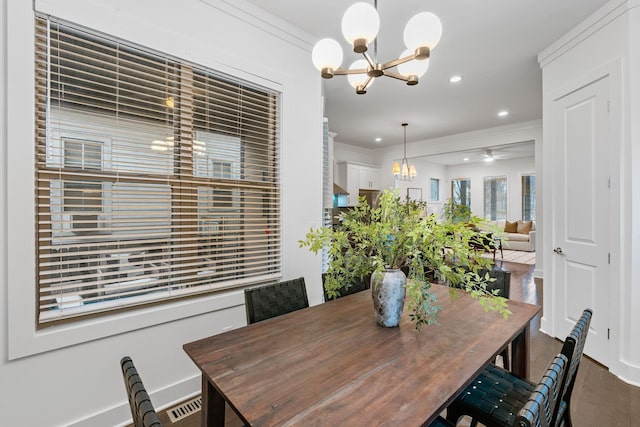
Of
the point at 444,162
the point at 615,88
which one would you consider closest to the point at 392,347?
the point at 615,88

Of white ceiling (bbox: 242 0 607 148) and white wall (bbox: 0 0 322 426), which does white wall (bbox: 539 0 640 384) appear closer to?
white ceiling (bbox: 242 0 607 148)

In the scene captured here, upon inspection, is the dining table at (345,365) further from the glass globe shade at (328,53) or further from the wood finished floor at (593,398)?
the glass globe shade at (328,53)

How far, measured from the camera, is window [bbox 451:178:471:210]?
35.8ft

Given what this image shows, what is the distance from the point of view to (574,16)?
2525 millimetres

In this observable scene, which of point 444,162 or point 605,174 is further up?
point 444,162

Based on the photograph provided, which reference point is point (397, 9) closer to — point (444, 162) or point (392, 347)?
point (392, 347)

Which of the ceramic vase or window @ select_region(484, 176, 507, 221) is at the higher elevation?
window @ select_region(484, 176, 507, 221)

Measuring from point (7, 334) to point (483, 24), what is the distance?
12.4ft

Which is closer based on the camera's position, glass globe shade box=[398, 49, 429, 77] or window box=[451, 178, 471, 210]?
glass globe shade box=[398, 49, 429, 77]

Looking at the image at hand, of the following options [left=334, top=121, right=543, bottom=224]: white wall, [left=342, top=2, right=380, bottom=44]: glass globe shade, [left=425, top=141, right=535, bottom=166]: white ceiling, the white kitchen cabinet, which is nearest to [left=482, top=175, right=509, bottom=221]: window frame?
[left=334, top=121, right=543, bottom=224]: white wall

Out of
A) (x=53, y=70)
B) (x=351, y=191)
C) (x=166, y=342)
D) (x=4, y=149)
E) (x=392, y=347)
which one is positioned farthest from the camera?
(x=351, y=191)

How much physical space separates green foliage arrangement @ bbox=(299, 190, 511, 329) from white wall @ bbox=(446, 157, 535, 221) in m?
9.51

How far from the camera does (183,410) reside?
6.46 ft

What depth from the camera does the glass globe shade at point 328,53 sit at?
1.67 m
